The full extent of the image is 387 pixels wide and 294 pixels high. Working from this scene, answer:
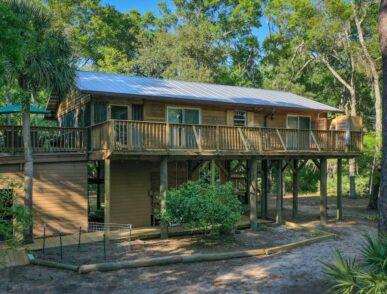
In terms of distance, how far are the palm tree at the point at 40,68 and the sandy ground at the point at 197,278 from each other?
3884 mm

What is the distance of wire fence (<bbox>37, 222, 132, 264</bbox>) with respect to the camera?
1198cm

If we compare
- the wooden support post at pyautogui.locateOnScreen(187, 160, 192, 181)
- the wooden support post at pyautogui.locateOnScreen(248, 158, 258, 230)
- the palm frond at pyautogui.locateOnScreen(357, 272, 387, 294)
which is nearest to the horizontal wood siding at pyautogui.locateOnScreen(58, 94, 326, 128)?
the wooden support post at pyautogui.locateOnScreen(187, 160, 192, 181)

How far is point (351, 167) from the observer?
30688 mm

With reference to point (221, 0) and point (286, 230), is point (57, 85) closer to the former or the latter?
point (286, 230)

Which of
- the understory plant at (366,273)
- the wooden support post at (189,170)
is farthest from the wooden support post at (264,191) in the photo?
the understory plant at (366,273)

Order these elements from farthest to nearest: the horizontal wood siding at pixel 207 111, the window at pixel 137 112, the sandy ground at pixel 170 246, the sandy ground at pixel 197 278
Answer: the window at pixel 137 112, the horizontal wood siding at pixel 207 111, the sandy ground at pixel 170 246, the sandy ground at pixel 197 278

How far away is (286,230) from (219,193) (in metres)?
4.33

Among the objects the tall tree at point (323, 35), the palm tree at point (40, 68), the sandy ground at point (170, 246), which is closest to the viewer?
the sandy ground at point (170, 246)

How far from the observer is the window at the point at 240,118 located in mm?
19891

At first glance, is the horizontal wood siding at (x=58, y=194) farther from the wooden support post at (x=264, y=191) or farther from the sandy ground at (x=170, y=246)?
the wooden support post at (x=264, y=191)

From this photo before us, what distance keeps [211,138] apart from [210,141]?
13 cm

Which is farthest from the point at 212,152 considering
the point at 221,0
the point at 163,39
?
the point at 221,0

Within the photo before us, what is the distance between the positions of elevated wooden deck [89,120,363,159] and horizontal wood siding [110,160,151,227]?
1.77m

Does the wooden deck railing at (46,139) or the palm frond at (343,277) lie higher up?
the wooden deck railing at (46,139)
